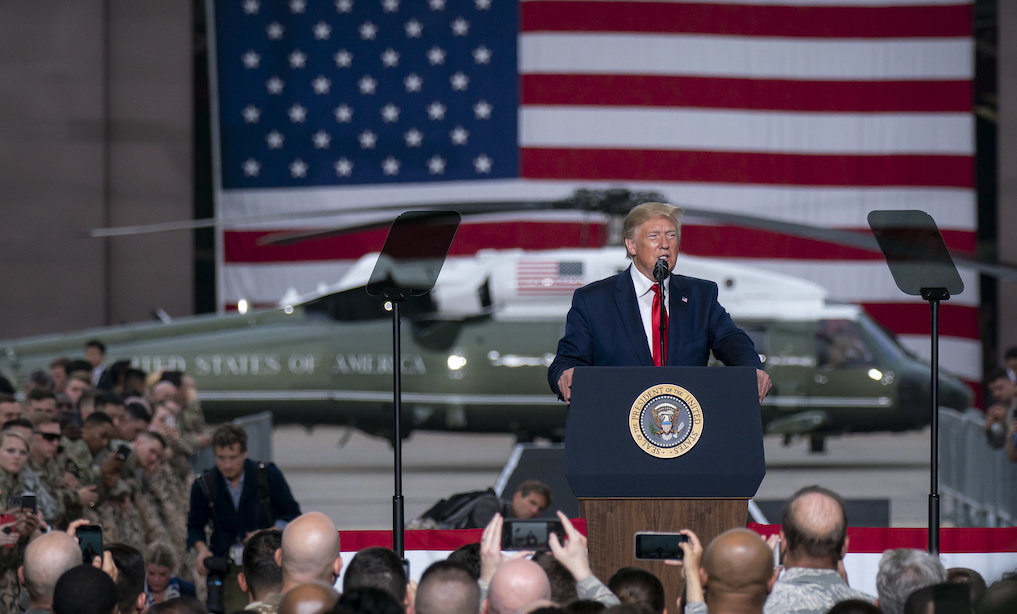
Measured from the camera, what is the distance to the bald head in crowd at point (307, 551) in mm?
3453

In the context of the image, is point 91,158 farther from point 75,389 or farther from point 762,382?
point 762,382

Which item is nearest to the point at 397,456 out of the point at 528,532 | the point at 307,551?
the point at 528,532

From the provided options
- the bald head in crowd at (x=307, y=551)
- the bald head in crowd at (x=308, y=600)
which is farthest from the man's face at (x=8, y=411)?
the bald head in crowd at (x=308, y=600)

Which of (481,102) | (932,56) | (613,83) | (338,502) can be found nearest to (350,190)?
(481,102)

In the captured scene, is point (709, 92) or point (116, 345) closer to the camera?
point (116, 345)

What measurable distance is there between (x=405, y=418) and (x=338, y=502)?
6.63 ft

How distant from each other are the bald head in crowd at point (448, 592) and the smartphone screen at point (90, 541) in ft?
4.93

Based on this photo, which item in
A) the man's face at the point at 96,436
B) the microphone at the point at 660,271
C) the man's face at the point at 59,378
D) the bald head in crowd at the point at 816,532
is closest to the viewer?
the bald head in crowd at the point at 816,532

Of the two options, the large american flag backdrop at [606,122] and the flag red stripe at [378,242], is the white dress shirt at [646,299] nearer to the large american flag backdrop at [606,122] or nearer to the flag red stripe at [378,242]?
the large american flag backdrop at [606,122]

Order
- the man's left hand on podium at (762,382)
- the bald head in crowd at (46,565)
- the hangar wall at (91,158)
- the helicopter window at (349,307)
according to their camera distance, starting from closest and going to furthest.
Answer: the bald head in crowd at (46,565), the man's left hand on podium at (762,382), the helicopter window at (349,307), the hangar wall at (91,158)

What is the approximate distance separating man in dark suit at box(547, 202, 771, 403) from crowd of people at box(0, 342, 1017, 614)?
670mm

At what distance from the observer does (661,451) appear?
3682mm

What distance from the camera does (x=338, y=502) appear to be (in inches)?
526

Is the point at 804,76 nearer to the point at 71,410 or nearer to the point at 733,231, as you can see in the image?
the point at 733,231
